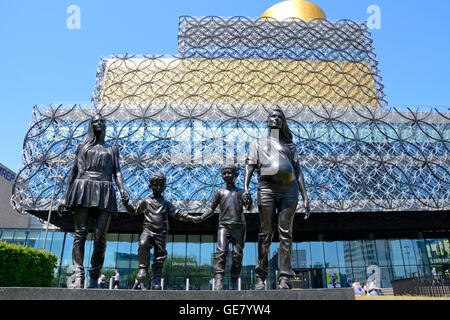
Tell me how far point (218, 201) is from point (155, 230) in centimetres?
117

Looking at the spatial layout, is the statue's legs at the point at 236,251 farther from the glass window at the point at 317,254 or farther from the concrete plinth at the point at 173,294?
the glass window at the point at 317,254

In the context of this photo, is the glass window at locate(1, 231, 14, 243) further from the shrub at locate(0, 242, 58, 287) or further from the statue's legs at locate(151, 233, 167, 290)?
the statue's legs at locate(151, 233, 167, 290)

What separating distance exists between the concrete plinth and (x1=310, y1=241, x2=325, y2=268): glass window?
22.5 meters

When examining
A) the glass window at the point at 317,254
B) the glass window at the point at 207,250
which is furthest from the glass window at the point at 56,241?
the glass window at the point at 317,254

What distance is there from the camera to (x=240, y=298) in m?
3.35

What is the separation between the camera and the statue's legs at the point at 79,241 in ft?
14.0

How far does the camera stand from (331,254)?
24.5 m

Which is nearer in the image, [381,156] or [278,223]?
[278,223]

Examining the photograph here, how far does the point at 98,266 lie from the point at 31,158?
18.4m

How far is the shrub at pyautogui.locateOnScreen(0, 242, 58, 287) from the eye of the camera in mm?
9500

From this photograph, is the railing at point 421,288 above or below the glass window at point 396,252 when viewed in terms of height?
below

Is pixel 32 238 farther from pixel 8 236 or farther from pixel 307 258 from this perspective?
pixel 307 258
